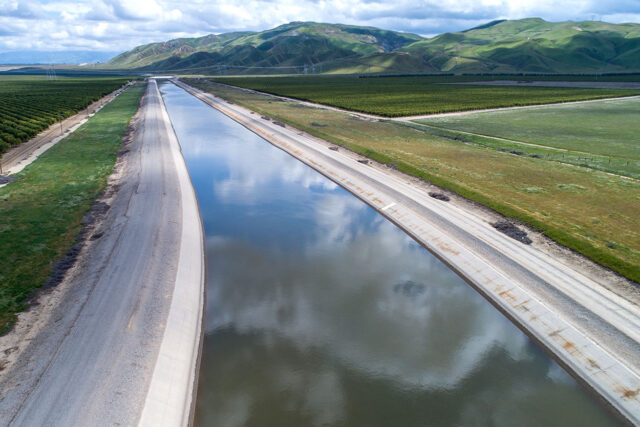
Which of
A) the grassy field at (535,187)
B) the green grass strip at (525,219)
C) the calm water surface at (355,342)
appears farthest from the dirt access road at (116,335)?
the grassy field at (535,187)

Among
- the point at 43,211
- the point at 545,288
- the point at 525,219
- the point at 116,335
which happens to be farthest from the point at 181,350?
the point at 525,219

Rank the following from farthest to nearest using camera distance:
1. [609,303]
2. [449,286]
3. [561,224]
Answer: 1. [561,224]
2. [449,286]
3. [609,303]

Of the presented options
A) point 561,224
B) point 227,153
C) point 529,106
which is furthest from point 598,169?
point 529,106

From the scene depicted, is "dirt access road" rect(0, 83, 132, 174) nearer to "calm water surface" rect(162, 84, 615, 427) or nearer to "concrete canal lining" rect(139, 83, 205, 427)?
"calm water surface" rect(162, 84, 615, 427)

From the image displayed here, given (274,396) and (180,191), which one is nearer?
(274,396)

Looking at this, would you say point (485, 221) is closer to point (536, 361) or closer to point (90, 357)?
point (536, 361)

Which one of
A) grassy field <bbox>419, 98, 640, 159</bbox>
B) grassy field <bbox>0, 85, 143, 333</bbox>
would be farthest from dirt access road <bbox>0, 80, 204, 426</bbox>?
grassy field <bbox>419, 98, 640, 159</bbox>

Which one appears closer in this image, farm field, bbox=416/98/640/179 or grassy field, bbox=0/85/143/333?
grassy field, bbox=0/85/143/333

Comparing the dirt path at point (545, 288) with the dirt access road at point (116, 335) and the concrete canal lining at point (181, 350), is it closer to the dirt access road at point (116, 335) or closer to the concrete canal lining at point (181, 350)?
the concrete canal lining at point (181, 350)
